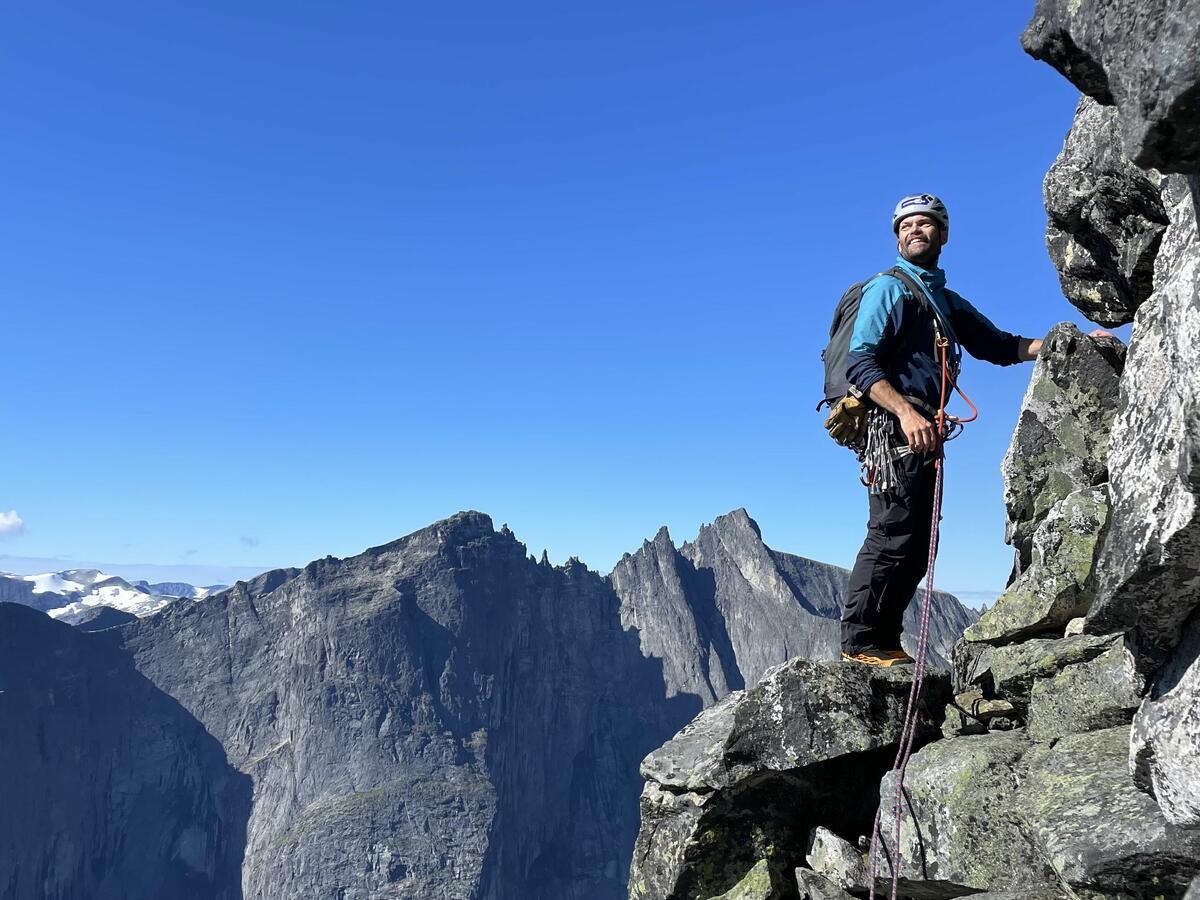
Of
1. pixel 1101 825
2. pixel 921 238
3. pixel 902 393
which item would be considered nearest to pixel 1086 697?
pixel 1101 825

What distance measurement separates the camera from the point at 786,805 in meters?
8.81

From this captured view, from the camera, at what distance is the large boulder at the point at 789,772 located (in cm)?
862

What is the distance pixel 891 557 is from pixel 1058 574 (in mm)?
1661

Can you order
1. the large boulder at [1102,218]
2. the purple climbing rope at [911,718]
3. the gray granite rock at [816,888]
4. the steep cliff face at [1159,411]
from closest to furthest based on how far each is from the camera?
the steep cliff face at [1159,411] < the purple climbing rope at [911,718] < the large boulder at [1102,218] < the gray granite rock at [816,888]

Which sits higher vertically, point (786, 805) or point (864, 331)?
point (864, 331)

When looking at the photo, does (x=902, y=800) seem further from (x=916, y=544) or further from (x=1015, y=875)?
(x=916, y=544)

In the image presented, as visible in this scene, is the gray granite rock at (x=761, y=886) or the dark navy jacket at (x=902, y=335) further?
the dark navy jacket at (x=902, y=335)

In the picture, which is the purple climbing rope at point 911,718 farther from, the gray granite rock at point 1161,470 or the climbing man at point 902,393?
the gray granite rock at point 1161,470

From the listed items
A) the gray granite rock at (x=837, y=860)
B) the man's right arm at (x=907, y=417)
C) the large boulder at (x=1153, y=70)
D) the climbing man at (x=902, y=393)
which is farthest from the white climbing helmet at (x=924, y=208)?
the gray granite rock at (x=837, y=860)

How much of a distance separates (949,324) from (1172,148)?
5.31m

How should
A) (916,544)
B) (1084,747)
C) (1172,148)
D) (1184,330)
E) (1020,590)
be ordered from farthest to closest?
1. (916,544)
2. (1020,590)
3. (1084,747)
4. (1184,330)
5. (1172,148)

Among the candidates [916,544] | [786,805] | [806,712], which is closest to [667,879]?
[786,805]

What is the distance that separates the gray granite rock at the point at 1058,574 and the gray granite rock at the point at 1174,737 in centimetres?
272

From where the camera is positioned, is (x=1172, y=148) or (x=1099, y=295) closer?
(x=1172, y=148)
